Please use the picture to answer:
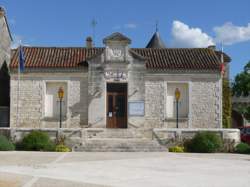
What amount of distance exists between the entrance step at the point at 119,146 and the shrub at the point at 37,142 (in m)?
1.25

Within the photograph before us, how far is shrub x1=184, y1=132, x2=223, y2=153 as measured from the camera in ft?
61.5

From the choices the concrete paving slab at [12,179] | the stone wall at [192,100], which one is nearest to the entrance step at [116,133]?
the stone wall at [192,100]

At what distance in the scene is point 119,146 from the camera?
19.1 metres

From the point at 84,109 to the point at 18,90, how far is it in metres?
3.81

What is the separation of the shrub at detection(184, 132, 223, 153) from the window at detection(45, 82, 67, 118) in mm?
7787

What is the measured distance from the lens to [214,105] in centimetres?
2377

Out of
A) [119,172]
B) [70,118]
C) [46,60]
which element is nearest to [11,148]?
[70,118]

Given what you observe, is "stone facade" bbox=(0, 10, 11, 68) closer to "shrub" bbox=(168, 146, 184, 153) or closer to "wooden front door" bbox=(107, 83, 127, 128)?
"wooden front door" bbox=(107, 83, 127, 128)

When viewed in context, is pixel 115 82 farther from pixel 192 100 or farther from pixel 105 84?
pixel 192 100

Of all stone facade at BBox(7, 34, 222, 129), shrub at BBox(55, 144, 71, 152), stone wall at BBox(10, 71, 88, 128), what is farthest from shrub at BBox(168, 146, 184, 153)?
stone wall at BBox(10, 71, 88, 128)

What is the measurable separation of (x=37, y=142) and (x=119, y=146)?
12.1ft

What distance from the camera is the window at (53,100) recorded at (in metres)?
23.6

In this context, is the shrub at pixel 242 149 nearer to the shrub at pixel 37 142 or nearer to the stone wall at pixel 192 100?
the stone wall at pixel 192 100

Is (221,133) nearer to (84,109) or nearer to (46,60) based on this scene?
(84,109)
